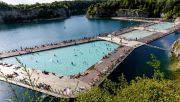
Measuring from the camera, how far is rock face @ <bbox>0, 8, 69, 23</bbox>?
158 m

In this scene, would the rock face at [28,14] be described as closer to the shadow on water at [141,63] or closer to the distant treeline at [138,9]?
the distant treeline at [138,9]

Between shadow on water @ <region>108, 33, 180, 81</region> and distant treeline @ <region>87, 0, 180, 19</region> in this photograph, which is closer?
shadow on water @ <region>108, 33, 180, 81</region>

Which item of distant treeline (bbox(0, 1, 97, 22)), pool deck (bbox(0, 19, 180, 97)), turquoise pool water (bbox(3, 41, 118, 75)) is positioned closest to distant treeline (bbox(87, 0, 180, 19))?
distant treeline (bbox(0, 1, 97, 22))

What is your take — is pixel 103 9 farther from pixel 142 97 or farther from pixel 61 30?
pixel 142 97

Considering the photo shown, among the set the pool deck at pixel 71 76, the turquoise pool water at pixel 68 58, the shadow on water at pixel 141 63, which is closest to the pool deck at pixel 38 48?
the pool deck at pixel 71 76

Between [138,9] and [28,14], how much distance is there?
56.2m

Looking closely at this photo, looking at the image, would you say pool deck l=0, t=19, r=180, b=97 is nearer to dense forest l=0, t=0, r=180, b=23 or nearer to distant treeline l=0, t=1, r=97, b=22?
dense forest l=0, t=0, r=180, b=23

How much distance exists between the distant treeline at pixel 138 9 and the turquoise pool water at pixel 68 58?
5362 centimetres

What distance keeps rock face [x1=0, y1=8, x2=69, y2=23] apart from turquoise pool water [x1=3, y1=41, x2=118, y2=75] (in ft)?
271

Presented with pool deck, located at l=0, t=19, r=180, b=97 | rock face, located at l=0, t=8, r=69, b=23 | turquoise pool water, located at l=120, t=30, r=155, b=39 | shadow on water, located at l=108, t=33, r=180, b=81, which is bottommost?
rock face, located at l=0, t=8, r=69, b=23

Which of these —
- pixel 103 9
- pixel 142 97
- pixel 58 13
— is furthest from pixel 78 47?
pixel 58 13

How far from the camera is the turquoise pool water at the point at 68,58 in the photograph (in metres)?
62.8

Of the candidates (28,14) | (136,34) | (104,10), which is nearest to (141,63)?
(136,34)

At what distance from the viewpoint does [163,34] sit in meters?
92.2
